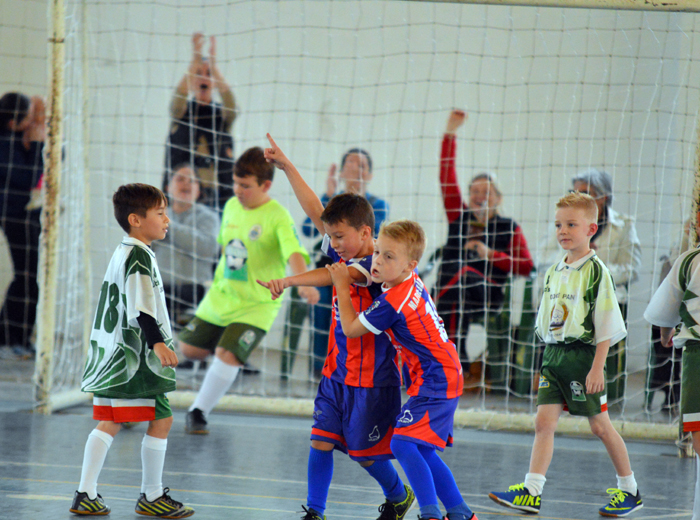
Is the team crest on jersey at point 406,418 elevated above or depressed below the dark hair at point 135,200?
below

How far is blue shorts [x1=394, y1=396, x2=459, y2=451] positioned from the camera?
2.45 metres

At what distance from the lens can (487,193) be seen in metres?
5.23

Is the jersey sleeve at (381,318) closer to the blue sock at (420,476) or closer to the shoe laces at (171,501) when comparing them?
the blue sock at (420,476)

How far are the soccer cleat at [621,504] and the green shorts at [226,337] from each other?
6.63 feet

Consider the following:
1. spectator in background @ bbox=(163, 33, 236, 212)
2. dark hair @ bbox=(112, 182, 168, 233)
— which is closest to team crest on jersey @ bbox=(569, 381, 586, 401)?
dark hair @ bbox=(112, 182, 168, 233)

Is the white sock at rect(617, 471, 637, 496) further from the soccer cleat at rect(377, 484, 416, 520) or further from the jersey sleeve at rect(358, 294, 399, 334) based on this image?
the jersey sleeve at rect(358, 294, 399, 334)

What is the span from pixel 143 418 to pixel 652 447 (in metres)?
2.98

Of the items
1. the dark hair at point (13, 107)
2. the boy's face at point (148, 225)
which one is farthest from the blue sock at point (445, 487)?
the dark hair at point (13, 107)

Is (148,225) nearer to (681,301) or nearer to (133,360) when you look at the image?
(133,360)

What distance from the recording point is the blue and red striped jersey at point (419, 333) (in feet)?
8.14

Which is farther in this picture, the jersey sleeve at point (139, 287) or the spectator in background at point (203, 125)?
the spectator in background at point (203, 125)

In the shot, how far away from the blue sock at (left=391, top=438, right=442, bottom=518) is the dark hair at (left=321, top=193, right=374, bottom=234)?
29.9 inches

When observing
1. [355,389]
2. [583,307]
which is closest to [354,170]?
[583,307]

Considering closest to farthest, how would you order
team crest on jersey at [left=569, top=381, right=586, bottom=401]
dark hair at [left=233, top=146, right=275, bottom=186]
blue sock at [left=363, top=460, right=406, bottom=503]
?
blue sock at [left=363, top=460, right=406, bottom=503], team crest on jersey at [left=569, top=381, right=586, bottom=401], dark hair at [left=233, top=146, right=275, bottom=186]
